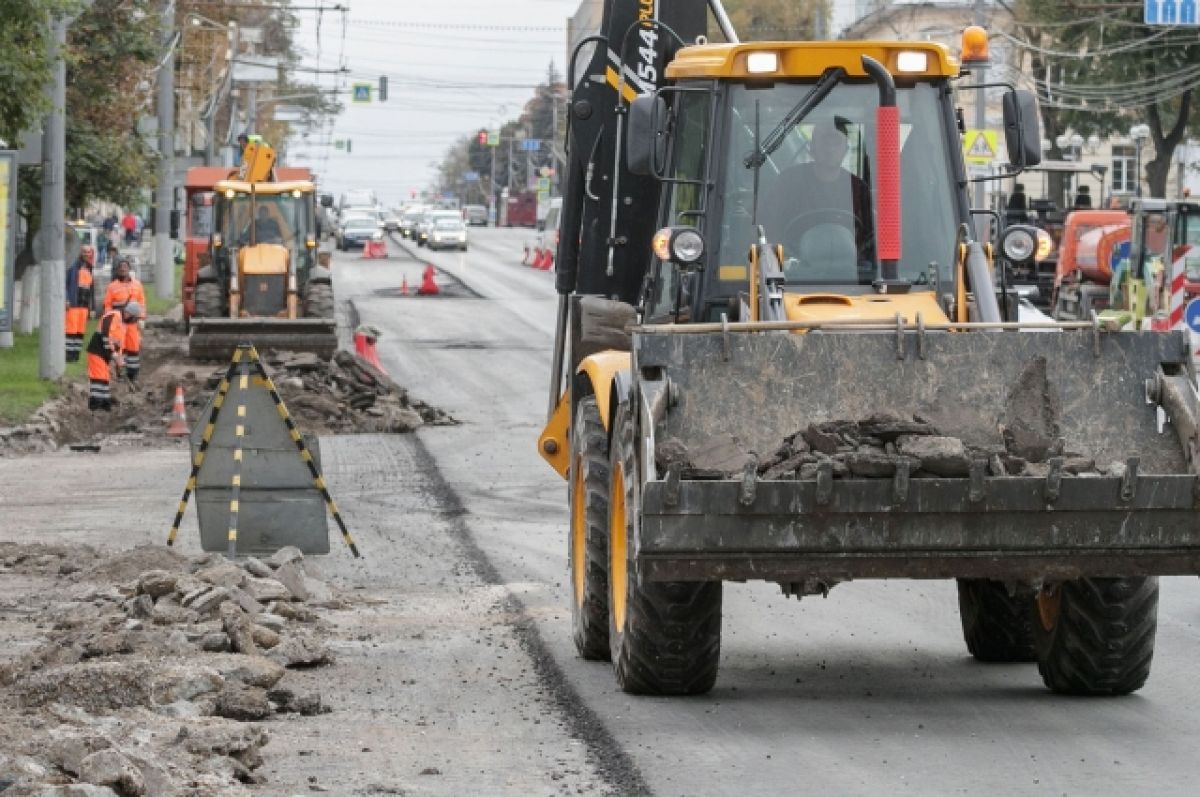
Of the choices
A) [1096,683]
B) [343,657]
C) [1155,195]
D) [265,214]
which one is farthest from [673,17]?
[1155,195]

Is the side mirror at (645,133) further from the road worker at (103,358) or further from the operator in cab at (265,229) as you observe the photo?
the operator in cab at (265,229)

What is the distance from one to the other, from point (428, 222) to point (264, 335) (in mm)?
53699

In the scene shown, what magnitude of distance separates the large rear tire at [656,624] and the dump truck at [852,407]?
1 centimetres

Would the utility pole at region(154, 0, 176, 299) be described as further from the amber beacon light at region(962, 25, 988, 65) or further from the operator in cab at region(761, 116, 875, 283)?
the operator in cab at region(761, 116, 875, 283)

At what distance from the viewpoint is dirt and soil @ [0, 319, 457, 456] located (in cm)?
2322

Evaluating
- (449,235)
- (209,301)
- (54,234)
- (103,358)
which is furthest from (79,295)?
(449,235)

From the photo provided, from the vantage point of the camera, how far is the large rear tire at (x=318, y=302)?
34.2 m

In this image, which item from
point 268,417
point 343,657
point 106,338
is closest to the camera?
point 343,657

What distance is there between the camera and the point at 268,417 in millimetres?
14641

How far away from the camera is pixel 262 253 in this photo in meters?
34.8

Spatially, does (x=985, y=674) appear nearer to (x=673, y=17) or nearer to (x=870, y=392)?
(x=870, y=392)

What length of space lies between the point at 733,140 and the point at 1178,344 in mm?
2392

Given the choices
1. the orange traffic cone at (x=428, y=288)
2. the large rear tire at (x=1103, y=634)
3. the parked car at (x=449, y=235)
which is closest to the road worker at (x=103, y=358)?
the large rear tire at (x=1103, y=634)

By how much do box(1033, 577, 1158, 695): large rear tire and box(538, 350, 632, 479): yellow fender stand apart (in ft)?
7.06
